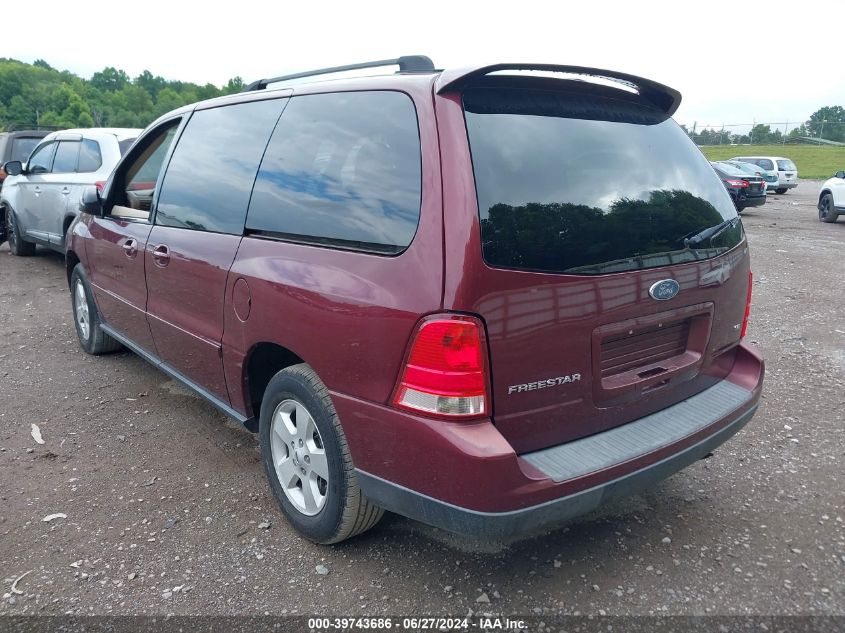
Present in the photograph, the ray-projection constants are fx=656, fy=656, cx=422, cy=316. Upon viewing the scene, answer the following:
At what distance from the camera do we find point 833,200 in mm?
16078

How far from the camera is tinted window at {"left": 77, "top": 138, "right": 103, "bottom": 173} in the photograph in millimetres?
8008

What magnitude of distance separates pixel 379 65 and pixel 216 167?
0.99 metres

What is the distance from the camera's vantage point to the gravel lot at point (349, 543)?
8.27 ft

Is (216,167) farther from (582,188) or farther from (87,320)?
(87,320)

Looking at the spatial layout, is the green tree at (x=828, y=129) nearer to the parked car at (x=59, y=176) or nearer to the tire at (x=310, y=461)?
the parked car at (x=59, y=176)

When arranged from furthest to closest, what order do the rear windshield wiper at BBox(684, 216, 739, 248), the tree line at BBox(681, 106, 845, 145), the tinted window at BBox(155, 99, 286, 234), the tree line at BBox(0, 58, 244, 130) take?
1. the tree line at BBox(0, 58, 244, 130)
2. the tree line at BBox(681, 106, 845, 145)
3. the tinted window at BBox(155, 99, 286, 234)
4. the rear windshield wiper at BBox(684, 216, 739, 248)

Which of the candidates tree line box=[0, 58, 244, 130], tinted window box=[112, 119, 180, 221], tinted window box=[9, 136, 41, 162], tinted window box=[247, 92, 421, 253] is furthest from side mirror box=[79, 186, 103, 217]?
tree line box=[0, 58, 244, 130]

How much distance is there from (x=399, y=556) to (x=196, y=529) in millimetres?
953

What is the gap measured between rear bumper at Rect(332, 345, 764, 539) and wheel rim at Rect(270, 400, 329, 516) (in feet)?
1.08

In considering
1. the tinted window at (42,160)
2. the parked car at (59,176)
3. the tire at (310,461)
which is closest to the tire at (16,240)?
the parked car at (59,176)

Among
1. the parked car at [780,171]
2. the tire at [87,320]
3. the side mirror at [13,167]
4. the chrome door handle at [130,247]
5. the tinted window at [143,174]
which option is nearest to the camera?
the chrome door handle at [130,247]

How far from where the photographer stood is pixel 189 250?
131 inches

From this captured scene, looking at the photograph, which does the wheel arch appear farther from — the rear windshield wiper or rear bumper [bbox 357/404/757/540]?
the rear windshield wiper

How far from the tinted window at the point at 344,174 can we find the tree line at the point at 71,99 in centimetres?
9534
